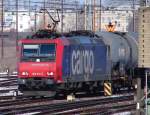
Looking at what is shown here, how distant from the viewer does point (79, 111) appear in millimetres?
21203

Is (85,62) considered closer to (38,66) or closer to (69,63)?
(69,63)

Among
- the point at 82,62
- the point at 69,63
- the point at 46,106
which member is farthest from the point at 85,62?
the point at 46,106

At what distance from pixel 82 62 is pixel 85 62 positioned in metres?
0.36

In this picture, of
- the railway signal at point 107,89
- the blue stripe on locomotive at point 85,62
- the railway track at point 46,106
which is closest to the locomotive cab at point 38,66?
the blue stripe on locomotive at point 85,62

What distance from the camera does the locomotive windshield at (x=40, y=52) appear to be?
90.9 ft

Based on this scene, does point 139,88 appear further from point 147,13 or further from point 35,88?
point 35,88

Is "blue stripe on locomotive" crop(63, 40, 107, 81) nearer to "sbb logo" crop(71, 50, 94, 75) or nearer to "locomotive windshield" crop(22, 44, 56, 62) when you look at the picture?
"sbb logo" crop(71, 50, 94, 75)

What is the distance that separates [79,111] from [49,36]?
25.6ft

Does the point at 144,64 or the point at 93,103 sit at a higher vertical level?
the point at 144,64

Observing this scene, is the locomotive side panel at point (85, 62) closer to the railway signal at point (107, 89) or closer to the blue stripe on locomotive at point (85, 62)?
the blue stripe on locomotive at point (85, 62)

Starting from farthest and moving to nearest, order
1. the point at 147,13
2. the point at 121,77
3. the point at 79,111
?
the point at 121,77 → the point at 79,111 → the point at 147,13

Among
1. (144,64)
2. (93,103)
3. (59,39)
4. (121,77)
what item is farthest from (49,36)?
(144,64)

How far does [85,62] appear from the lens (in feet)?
98.6

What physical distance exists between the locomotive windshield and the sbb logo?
1.49m
